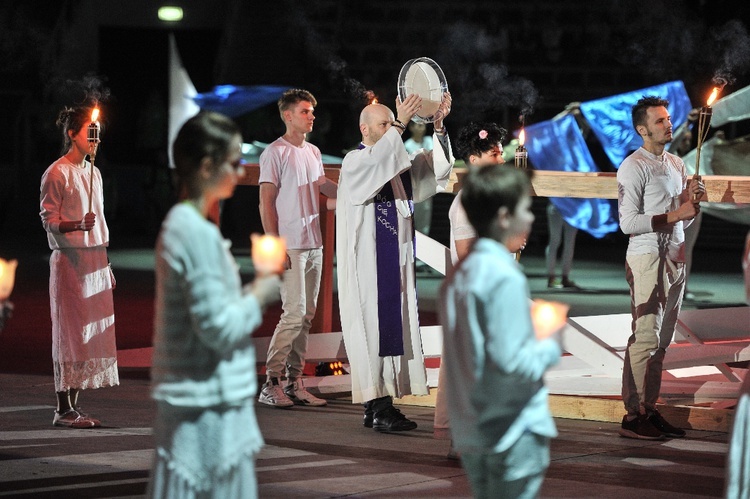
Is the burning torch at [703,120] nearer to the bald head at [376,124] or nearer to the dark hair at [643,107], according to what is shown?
the dark hair at [643,107]

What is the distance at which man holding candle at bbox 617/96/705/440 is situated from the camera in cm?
663

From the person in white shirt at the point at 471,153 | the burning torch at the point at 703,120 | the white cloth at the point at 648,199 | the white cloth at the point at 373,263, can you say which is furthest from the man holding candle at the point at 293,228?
the burning torch at the point at 703,120

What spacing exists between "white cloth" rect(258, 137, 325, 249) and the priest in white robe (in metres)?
0.68

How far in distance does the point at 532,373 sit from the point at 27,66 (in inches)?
960

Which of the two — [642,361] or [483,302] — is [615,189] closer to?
[642,361]

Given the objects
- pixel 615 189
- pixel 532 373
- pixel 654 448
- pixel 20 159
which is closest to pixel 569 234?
pixel 615 189

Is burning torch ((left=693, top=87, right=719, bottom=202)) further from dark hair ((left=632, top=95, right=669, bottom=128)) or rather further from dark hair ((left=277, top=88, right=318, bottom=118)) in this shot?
dark hair ((left=277, top=88, right=318, bottom=118))

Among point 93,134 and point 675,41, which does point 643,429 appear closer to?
point 93,134

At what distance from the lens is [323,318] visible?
905cm

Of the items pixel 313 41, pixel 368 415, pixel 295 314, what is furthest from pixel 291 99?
pixel 313 41

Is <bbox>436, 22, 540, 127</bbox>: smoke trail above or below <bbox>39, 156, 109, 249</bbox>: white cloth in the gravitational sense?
above

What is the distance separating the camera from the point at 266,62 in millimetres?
26547

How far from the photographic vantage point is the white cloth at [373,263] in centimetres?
700

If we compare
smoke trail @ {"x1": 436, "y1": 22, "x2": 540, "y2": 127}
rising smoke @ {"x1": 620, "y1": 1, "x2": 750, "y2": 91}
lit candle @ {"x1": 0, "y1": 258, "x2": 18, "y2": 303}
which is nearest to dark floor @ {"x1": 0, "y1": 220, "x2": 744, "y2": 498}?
lit candle @ {"x1": 0, "y1": 258, "x2": 18, "y2": 303}
